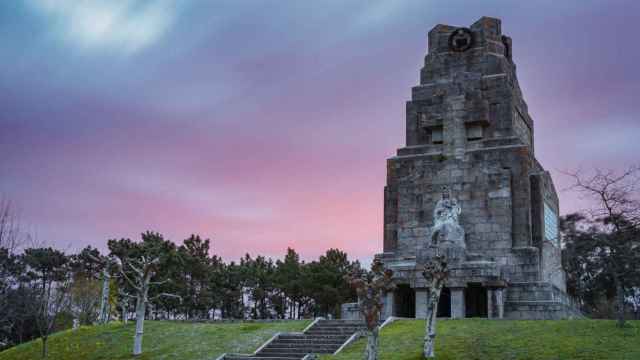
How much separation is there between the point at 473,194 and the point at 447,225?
106 inches

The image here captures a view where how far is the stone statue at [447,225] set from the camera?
3859cm

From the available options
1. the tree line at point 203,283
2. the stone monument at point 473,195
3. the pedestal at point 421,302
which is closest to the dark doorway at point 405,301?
the stone monument at point 473,195

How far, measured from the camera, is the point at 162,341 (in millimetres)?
34062

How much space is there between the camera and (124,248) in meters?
69.4

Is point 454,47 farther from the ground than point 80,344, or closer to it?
farther from the ground

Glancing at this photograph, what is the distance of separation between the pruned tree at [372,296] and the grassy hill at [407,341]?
1.66 m

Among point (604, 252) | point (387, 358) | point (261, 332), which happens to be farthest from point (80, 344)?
point (604, 252)

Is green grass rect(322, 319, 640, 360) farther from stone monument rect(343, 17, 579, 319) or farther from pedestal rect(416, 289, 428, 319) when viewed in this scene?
stone monument rect(343, 17, 579, 319)

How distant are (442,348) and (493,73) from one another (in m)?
21.2

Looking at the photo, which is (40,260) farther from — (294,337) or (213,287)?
(294,337)

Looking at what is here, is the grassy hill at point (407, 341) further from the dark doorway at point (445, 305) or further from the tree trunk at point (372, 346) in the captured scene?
the dark doorway at point (445, 305)

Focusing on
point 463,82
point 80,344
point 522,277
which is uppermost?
point 463,82

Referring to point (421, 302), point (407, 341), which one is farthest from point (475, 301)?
point (407, 341)

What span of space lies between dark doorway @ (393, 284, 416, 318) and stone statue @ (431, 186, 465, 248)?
2713 mm
